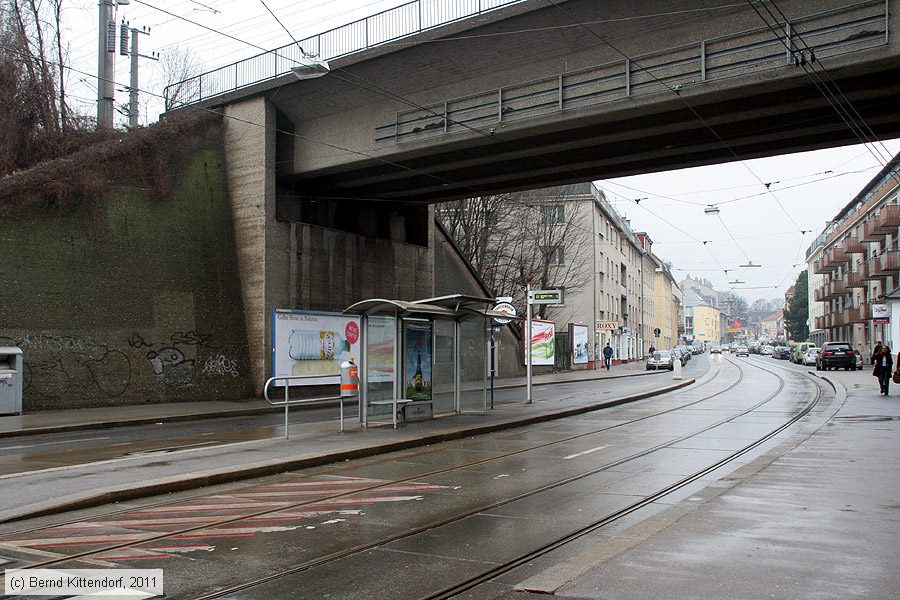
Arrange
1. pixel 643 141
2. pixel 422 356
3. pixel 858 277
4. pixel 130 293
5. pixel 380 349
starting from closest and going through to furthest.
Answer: pixel 380 349
pixel 422 356
pixel 643 141
pixel 130 293
pixel 858 277

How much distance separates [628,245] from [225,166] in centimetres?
6067

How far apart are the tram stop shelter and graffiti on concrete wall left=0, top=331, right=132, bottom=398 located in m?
9.97

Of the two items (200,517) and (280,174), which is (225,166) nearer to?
(280,174)

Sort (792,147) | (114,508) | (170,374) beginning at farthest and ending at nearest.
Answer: (170,374)
(792,147)
(114,508)

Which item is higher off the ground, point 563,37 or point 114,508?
point 563,37

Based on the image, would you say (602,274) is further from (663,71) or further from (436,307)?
(436,307)

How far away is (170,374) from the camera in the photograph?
24281mm

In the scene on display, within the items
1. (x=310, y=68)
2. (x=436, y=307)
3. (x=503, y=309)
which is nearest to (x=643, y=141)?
(x=503, y=309)

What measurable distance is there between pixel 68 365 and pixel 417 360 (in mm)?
10715

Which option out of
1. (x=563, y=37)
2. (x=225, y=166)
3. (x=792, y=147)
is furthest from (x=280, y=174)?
(x=792, y=147)

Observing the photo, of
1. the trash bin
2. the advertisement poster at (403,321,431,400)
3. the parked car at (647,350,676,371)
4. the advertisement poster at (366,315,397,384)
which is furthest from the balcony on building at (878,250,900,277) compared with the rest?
the trash bin

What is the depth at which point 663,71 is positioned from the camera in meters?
18.8

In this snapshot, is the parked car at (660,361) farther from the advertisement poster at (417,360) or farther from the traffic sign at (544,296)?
the advertisement poster at (417,360)

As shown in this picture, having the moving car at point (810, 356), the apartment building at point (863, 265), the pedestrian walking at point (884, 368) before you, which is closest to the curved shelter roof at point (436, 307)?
the pedestrian walking at point (884, 368)
